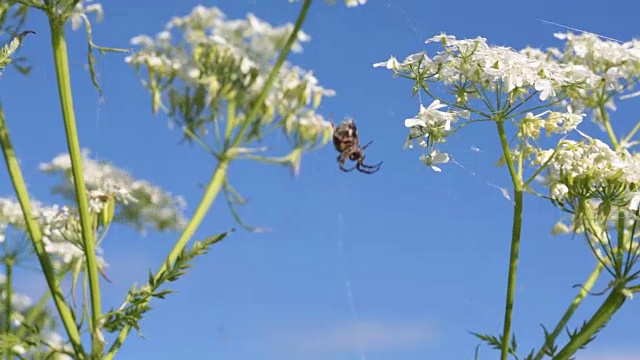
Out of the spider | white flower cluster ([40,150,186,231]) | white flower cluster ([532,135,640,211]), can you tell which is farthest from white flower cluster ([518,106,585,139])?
white flower cluster ([40,150,186,231])

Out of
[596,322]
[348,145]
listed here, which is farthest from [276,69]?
[596,322]

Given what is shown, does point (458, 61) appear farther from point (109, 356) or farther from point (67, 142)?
point (109, 356)

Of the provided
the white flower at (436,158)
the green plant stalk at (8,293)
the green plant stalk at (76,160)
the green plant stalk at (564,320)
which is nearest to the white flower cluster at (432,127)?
the white flower at (436,158)

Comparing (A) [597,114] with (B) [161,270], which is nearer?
(B) [161,270]

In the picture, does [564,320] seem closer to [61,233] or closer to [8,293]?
[61,233]

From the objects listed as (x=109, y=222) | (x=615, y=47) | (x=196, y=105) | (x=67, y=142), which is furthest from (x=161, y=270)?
(x=615, y=47)

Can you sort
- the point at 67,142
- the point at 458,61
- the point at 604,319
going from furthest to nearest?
the point at 67,142 < the point at 458,61 < the point at 604,319

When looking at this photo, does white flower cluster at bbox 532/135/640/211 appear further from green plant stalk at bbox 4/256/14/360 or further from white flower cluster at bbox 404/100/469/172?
green plant stalk at bbox 4/256/14/360
